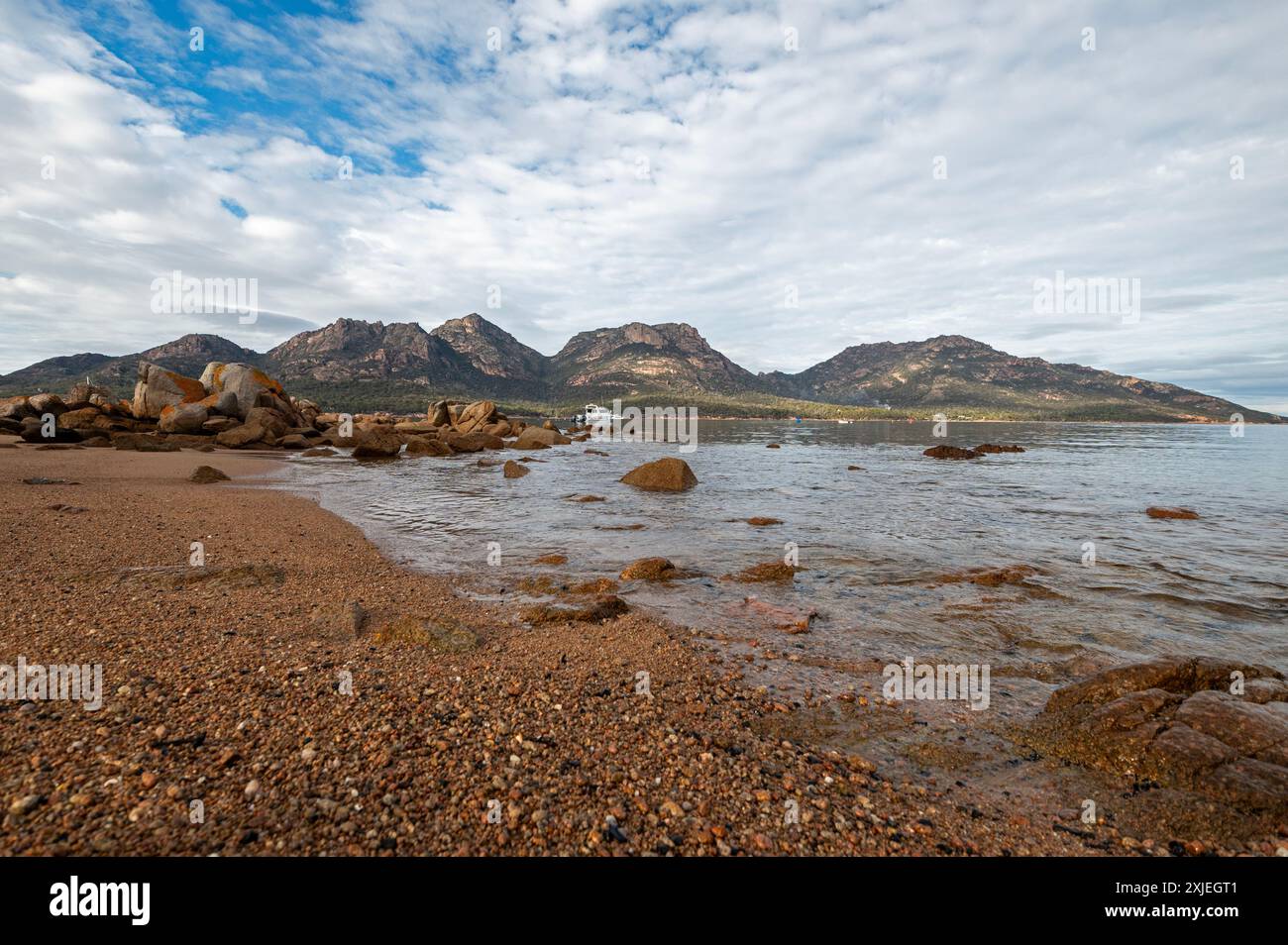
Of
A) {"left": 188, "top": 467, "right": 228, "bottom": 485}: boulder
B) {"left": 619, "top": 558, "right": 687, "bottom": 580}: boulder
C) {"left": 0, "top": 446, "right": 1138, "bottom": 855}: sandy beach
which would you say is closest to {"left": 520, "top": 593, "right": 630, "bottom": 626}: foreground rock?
{"left": 0, "top": 446, "right": 1138, "bottom": 855}: sandy beach

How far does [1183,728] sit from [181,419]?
53.1 m

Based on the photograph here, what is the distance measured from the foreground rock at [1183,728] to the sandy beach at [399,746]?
1.71 metres

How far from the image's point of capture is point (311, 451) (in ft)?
125

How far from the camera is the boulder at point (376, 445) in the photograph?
121 ft

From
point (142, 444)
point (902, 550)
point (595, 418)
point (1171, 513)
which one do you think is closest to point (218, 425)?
point (142, 444)

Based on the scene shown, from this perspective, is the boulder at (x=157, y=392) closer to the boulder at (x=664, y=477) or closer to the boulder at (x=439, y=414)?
the boulder at (x=439, y=414)

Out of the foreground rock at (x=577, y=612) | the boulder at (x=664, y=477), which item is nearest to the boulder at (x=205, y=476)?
the boulder at (x=664, y=477)

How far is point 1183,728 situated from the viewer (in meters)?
5.21

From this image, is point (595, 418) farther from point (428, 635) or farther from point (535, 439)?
point (428, 635)

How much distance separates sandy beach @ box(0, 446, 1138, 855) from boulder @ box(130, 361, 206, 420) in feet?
146
